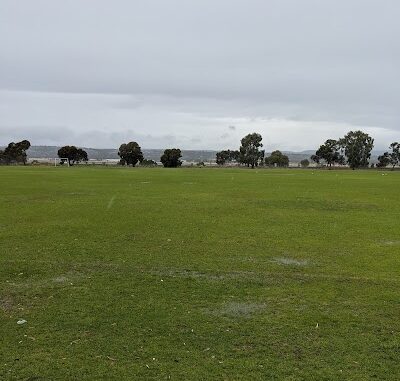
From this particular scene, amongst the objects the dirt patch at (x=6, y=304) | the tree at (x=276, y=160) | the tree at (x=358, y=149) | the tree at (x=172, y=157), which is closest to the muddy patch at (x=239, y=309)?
the dirt patch at (x=6, y=304)

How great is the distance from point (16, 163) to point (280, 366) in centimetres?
10434

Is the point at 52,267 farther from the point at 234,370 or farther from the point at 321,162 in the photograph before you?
the point at 321,162

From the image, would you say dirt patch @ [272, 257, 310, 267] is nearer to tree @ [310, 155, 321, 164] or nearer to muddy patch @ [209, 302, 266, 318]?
muddy patch @ [209, 302, 266, 318]

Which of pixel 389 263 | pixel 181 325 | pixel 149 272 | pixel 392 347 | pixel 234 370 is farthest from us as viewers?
pixel 389 263

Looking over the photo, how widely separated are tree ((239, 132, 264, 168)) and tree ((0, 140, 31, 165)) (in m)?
46.9

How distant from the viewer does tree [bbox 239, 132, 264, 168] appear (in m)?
116

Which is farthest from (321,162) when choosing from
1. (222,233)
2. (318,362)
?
(318,362)

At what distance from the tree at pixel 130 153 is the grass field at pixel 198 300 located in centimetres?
9372

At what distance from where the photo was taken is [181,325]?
268 inches

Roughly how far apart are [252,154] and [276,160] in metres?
13.9

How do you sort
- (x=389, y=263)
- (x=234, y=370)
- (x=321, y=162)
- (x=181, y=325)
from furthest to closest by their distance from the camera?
(x=321, y=162)
(x=389, y=263)
(x=181, y=325)
(x=234, y=370)

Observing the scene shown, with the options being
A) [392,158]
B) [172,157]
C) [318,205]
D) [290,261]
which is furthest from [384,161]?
[290,261]

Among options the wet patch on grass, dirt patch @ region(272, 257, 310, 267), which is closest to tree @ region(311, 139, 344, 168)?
the wet patch on grass

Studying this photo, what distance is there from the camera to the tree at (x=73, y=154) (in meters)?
115
